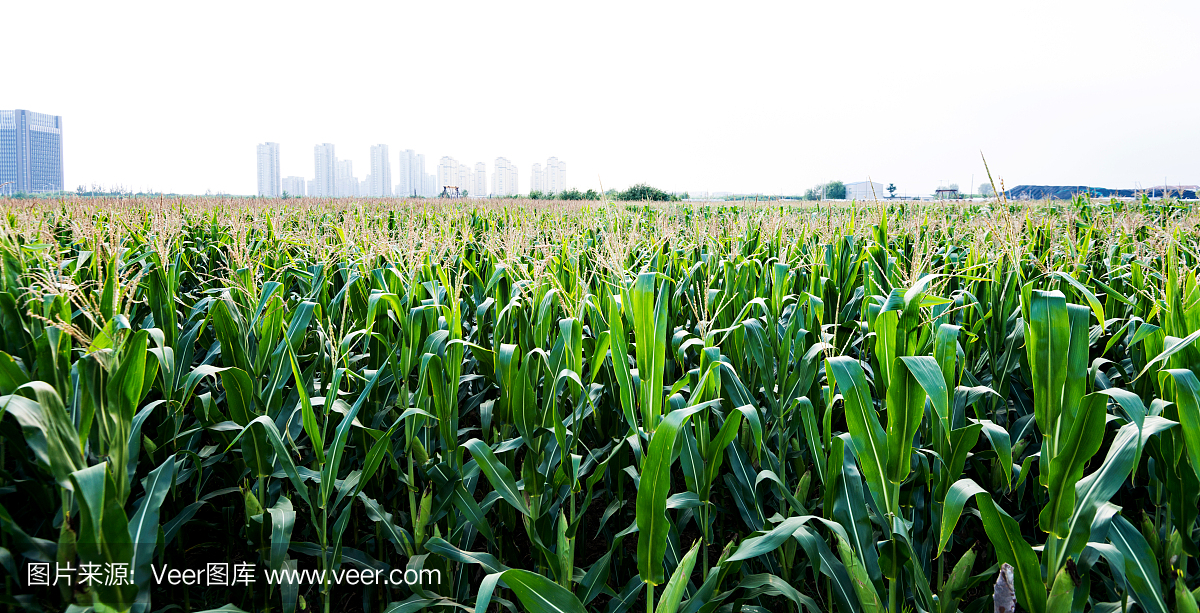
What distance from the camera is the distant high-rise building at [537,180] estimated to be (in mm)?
53394

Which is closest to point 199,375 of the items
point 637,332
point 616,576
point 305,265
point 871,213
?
point 637,332

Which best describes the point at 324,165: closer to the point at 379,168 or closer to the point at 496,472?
the point at 379,168

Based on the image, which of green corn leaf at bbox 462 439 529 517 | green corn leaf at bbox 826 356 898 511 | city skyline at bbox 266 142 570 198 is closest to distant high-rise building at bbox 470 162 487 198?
city skyline at bbox 266 142 570 198

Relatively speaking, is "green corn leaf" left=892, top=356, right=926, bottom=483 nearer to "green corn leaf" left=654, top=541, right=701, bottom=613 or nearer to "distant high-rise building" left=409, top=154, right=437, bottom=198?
"green corn leaf" left=654, top=541, right=701, bottom=613

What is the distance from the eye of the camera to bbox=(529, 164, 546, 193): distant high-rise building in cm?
5339

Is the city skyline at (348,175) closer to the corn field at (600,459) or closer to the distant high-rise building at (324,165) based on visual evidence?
the distant high-rise building at (324,165)

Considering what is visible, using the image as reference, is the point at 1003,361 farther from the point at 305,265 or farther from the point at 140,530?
the point at 305,265

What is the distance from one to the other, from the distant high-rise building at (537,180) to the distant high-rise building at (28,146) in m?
34.7

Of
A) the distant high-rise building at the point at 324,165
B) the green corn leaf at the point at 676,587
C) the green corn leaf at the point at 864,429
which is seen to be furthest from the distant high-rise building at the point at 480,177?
the green corn leaf at the point at 676,587

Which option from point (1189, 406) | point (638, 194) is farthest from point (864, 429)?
point (638, 194)

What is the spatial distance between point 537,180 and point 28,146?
1483 inches

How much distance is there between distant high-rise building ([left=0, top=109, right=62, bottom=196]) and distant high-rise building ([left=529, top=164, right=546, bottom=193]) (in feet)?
114

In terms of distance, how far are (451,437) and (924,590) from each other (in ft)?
5.41

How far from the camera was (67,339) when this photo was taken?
79.9 inches
